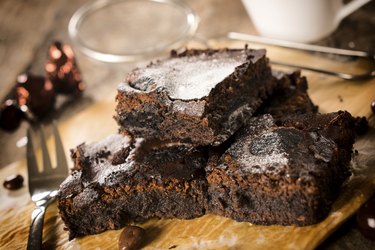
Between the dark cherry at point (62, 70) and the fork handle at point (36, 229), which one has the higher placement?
the dark cherry at point (62, 70)

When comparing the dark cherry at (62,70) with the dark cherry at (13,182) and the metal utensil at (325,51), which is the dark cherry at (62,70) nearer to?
the dark cherry at (13,182)

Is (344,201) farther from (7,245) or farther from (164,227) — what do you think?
(7,245)

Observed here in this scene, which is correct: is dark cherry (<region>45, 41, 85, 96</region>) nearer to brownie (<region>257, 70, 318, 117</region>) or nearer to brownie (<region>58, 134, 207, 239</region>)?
brownie (<region>58, 134, 207, 239</region>)

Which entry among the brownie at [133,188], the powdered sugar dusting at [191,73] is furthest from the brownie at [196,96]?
the brownie at [133,188]

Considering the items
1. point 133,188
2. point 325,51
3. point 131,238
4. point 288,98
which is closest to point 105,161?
point 133,188

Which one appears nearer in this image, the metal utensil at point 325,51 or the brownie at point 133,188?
the brownie at point 133,188

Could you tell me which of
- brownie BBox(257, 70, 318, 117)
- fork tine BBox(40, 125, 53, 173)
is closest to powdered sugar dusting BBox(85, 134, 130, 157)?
fork tine BBox(40, 125, 53, 173)
